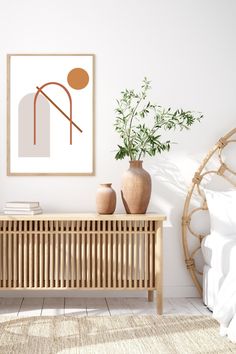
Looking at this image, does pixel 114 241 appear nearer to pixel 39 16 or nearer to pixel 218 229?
pixel 218 229

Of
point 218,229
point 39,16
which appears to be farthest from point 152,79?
point 218,229

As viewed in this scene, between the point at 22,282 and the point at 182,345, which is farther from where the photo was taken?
the point at 22,282

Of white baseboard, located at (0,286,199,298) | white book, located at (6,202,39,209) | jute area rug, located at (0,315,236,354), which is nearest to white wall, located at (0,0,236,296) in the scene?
white baseboard, located at (0,286,199,298)

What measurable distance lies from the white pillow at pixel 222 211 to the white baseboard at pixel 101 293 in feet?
2.01

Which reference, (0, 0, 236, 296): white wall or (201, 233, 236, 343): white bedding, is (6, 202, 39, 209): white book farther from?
(201, 233, 236, 343): white bedding

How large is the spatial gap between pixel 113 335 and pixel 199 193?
1527mm

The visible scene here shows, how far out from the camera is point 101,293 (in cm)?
451

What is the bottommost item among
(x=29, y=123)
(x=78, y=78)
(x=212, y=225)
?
(x=212, y=225)

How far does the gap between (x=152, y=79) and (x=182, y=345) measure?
2.16 m

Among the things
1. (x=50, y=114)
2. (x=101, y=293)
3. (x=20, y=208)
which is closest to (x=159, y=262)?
(x=101, y=293)

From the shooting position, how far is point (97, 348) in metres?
3.17

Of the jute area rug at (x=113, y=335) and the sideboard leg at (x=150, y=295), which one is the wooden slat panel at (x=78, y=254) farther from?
the sideboard leg at (x=150, y=295)

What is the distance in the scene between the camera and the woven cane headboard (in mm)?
4500

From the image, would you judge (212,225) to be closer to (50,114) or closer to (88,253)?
(88,253)
